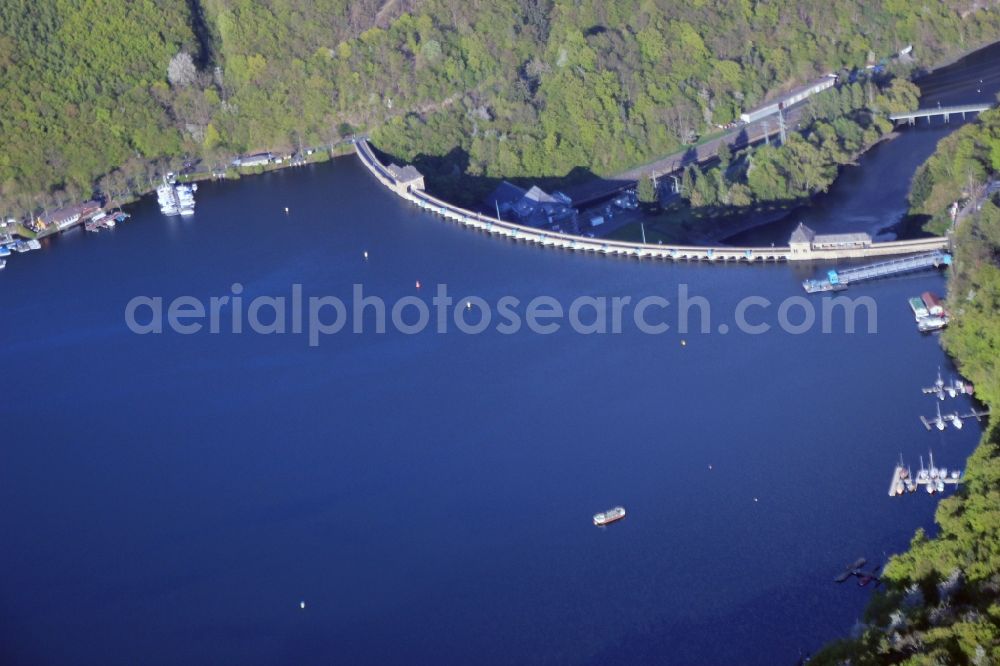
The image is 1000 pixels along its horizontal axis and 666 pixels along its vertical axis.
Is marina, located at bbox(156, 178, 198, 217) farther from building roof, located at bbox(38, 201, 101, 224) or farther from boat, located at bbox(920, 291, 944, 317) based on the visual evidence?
boat, located at bbox(920, 291, 944, 317)

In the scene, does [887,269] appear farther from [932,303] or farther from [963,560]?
[963,560]

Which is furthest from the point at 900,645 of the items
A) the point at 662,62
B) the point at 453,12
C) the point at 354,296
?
the point at 453,12

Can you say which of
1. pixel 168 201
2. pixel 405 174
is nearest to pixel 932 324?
pixel 405 174

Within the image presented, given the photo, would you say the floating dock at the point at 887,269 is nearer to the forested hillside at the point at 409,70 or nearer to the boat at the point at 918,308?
the boat at the point at 918,308

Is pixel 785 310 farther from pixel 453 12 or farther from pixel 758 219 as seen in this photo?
pixel 453 12

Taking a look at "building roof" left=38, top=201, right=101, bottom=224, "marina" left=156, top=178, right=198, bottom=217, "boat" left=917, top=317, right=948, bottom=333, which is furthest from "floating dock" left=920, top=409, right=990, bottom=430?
"building roof" left=38, top=201, right=101, bottom=224

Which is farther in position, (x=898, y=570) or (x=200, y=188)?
(x=200, y=188)
